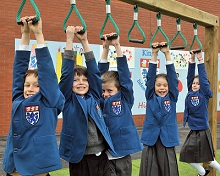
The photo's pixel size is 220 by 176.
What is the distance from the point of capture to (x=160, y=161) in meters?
3.46

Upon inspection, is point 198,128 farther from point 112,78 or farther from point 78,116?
point 78,116

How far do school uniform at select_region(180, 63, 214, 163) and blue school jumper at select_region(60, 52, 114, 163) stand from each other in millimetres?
2005

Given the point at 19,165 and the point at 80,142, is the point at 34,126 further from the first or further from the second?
the point at 80,142

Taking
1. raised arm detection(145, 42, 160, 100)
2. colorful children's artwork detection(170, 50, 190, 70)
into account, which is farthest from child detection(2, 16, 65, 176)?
colorful children's artwork detection(170, 50, 190, 70)

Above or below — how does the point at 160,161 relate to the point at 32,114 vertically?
below

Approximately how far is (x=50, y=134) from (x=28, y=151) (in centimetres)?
17

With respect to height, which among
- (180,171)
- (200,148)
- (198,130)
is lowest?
(180,171)

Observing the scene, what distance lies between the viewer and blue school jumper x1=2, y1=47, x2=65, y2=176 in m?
2.11

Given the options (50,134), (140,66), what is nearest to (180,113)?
(140,66)

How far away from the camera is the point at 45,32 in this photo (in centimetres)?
752

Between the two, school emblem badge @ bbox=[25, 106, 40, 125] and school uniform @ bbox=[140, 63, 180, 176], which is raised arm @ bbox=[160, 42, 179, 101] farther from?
school emblem badge @ bbox=[25, 106, 40, 125]

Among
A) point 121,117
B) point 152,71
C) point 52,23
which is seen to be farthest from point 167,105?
point 52,23

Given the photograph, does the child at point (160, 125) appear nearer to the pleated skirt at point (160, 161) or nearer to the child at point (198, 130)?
the pleated skirt at point (160, 161)

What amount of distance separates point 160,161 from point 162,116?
1.56ft
